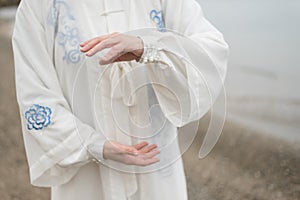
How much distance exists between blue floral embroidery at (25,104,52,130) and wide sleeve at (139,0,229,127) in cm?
27

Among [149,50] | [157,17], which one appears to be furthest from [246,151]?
[149,50]

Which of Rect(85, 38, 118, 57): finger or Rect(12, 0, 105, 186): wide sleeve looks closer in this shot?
Rect(85, 38, 118, 57): finger

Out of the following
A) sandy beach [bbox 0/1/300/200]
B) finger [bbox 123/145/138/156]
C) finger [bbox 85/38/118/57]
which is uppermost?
finger [bbox 85/38/118/57]

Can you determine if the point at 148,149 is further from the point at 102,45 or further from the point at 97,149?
the point at 102,45

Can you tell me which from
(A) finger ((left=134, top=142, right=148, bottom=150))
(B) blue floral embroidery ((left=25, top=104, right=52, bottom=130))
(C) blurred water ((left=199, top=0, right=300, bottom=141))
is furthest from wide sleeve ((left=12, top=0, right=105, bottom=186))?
(C) blurred water ((left=199, top=0, right=300, bottom=141))

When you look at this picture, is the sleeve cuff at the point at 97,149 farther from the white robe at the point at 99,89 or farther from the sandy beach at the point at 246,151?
the sandy beach at the point at 246,151

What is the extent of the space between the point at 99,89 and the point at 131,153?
176 mm

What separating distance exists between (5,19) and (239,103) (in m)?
8.19

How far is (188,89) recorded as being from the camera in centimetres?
148

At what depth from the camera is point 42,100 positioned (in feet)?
5.06

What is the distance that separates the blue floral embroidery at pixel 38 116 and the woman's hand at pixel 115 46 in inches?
8.4

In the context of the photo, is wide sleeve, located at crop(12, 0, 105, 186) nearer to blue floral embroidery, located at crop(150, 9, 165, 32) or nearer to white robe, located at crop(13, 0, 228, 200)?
white robe, located at crop(13, 0, 228, 200)

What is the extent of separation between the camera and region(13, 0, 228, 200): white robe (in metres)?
1.50

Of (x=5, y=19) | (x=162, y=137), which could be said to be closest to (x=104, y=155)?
(x=162, y=137)
